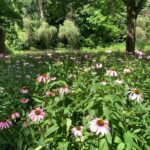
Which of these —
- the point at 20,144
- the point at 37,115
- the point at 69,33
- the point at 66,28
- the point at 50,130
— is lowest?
the point at 69,33

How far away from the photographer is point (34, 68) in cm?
986

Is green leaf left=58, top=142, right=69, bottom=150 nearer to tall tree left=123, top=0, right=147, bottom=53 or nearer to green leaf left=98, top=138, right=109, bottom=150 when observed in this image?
green leaf left=98, top=138, right=109, bottom=150

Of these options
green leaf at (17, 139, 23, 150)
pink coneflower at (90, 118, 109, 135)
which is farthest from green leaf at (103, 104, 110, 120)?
green leaf at (17, 139, 23, 150)

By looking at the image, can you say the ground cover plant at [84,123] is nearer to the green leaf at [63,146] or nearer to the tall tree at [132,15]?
the green leaf at [63,146]

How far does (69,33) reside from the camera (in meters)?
37.7

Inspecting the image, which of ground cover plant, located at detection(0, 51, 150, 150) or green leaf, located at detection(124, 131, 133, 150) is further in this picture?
ground cover plant, located at detection(0, 51, 150, 150)

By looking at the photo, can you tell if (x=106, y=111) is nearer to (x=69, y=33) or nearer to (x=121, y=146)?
(x=121, y=146)

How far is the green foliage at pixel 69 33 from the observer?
37500 millimetres

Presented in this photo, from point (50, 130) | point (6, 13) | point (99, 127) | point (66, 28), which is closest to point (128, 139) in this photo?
point (99, 127)

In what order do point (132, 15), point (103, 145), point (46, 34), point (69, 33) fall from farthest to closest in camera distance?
1. point (69, 33)
2. point (46, 34)
3. point (132, 15)
4. point (103, 145)

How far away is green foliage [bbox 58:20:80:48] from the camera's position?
3750cm

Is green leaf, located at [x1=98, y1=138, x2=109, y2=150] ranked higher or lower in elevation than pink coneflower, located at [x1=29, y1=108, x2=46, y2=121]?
lower

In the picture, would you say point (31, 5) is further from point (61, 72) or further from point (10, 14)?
point (61, 72)

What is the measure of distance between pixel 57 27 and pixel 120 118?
3817 cm
